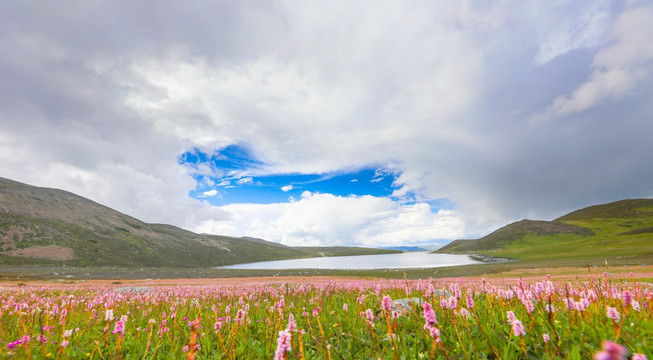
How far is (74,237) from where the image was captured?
135625 millimetres

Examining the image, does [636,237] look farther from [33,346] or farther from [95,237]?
[95,237]

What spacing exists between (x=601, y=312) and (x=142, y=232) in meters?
223

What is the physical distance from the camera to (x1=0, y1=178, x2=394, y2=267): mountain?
117250mm

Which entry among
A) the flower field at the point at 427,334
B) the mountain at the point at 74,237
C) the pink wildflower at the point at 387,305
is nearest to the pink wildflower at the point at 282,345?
the flower field at the point at 427,334

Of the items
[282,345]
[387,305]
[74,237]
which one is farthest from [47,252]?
[282,345]

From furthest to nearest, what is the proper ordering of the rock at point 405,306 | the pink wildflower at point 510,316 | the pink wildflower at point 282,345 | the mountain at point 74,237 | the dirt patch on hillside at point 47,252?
1. the mountain at point 74,237
2. the dirt patch on hillside at point 47,252
3. the rock at point 405,306
4. the pink wildflower at point 510,316
5. the pink wildflower at point 282,345

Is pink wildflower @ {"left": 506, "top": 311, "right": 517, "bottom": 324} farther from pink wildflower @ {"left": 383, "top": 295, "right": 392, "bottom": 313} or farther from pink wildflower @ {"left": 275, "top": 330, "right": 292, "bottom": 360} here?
pink wildflower @ {"left": 275, "top": 330, "right": 292, "bottom": 360}

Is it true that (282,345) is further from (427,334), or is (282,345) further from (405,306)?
(405,306)

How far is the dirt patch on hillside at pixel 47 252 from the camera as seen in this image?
112 metres

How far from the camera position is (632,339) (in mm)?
3641

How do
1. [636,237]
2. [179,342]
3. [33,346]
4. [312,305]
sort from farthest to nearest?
1. [636,237]
2. [312,305]
3. [179,342]
4. [33,346]

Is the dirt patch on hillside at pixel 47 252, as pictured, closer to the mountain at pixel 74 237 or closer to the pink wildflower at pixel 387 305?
the mountain at pixel 74 237

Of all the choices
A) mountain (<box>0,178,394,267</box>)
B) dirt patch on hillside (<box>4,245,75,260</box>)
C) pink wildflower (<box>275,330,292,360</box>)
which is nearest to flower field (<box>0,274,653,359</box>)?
pink wildflower (<box>275,330,292,360</box>)

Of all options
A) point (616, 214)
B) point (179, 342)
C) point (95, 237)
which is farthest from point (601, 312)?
point (616, 214)
